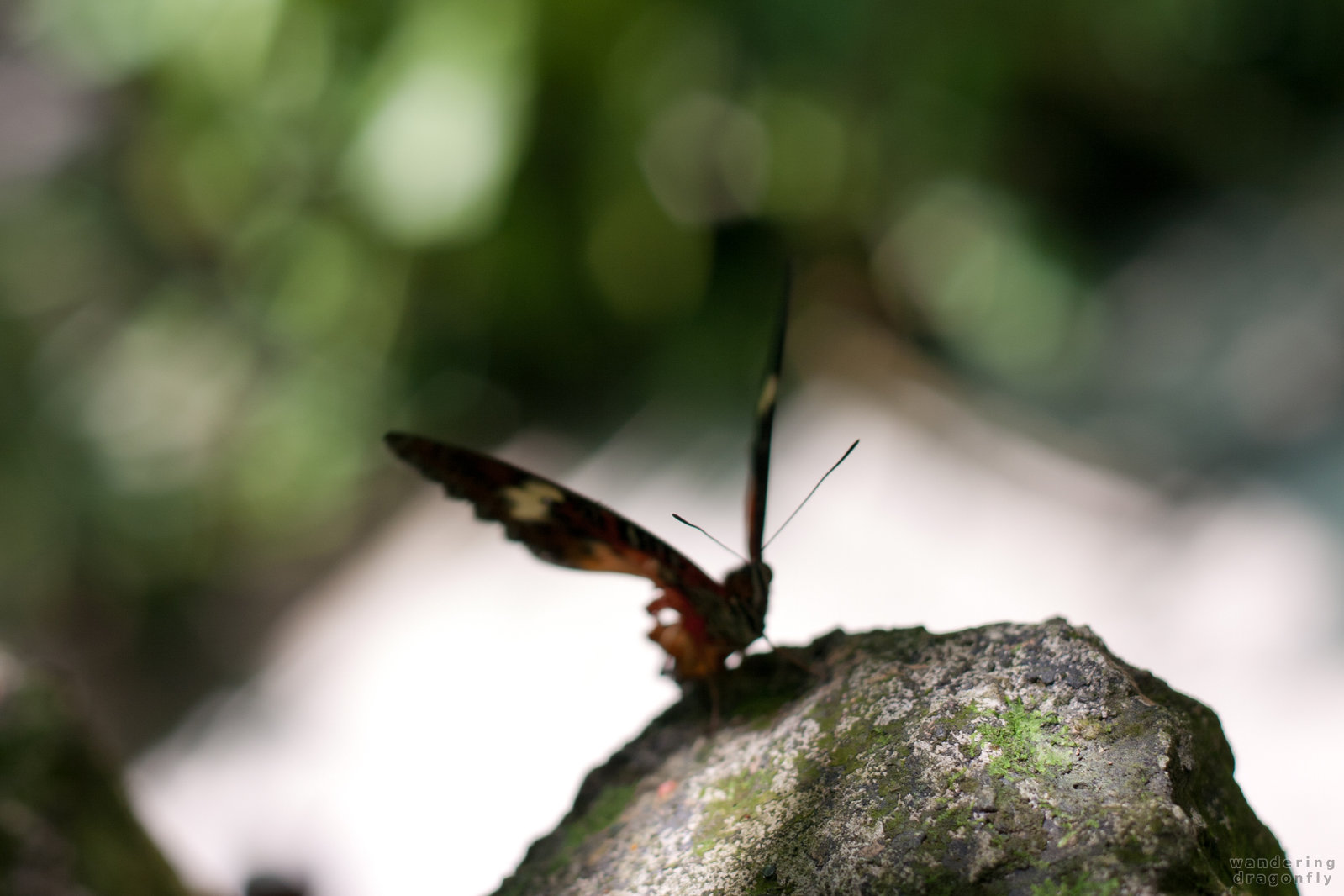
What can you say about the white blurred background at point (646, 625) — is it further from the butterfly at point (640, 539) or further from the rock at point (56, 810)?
the butterfly at point (640, 539)

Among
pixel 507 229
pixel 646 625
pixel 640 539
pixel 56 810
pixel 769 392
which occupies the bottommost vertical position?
pixel 56 810

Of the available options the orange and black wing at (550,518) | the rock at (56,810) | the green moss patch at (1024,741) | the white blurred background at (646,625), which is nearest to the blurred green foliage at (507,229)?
the white blurred background at (646,625)

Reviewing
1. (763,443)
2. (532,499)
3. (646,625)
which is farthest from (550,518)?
(646,625)

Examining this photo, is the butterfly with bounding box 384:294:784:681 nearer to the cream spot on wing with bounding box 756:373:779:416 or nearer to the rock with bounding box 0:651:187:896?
the cream spot on wing with bounding box 756:373:779:416

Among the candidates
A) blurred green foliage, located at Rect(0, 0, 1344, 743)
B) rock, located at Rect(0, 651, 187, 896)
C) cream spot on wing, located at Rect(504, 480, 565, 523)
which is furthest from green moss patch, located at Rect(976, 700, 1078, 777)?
blurred green foliage, located at Rect(0, 0, 1344, 743)

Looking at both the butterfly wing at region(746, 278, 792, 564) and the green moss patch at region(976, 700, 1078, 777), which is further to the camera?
the butterfly wing at region(746, 278, 792, 564)

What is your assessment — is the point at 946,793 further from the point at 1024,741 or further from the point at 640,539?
the point at 640,539

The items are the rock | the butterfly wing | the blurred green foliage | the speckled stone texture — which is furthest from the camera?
the blurred green foliage
